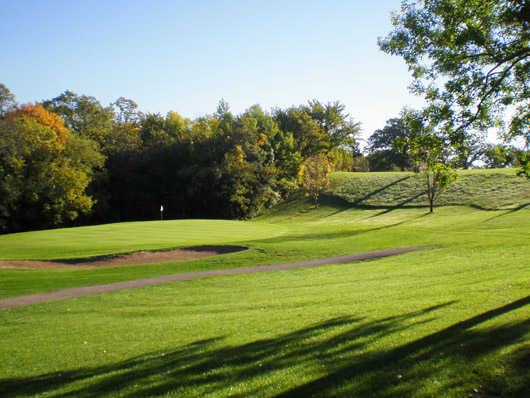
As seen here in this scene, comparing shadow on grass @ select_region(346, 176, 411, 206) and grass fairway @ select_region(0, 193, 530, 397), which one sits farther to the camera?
shadow on grass @ select_region(346, 176, 411, 206)

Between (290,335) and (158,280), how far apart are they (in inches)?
394

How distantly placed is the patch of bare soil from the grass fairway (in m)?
3.40

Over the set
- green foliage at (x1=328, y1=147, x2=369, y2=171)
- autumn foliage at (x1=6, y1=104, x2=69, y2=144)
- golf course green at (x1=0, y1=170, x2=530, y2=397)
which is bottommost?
golf course green at (x1=0, y1=170, x2=530, y2=397)

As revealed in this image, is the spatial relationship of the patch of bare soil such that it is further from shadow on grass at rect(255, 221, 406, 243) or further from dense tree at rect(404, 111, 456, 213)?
dense tree at rect(404, 111, 456, 213)

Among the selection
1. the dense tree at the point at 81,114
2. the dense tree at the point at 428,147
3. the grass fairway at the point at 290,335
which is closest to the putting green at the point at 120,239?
the grass fairway at the point at 290,335

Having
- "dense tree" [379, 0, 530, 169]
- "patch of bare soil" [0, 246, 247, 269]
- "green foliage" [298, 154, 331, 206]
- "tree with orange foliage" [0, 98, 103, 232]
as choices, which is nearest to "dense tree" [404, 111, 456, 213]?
"dense tree" [379, 0, 530, 169]

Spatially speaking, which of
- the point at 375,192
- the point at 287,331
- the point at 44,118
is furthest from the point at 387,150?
the point at 287,331

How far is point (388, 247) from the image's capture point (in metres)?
23.7

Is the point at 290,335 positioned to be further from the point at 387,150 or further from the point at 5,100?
the point at 387,150

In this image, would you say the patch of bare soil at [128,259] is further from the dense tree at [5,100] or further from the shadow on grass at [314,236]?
the dense tree at [5,100]

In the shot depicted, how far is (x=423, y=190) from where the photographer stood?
57.3m

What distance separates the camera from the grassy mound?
159ft

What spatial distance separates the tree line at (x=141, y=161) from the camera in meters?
51.1

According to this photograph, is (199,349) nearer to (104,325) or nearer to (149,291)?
(104,325)
